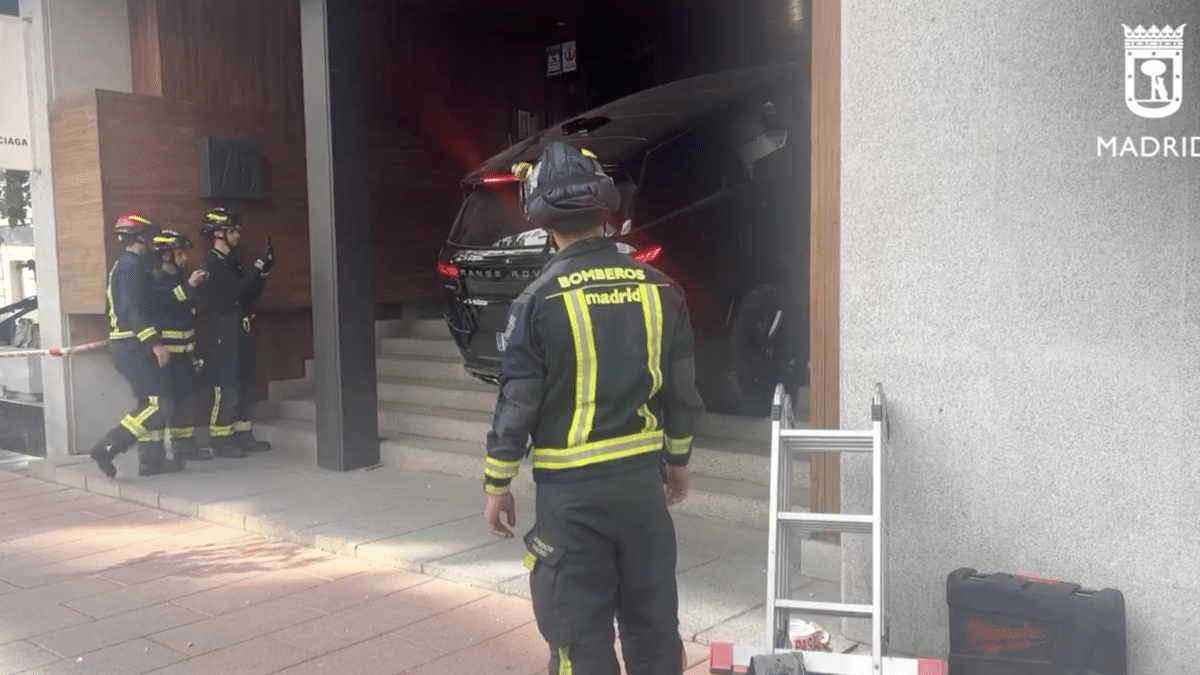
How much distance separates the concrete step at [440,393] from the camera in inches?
342

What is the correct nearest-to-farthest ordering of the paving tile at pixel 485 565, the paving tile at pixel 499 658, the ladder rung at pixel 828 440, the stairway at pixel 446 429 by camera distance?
the ladder rung at pixel 828 440 → the paving tile at pixel 499 658 → the paving tile at pixel 485 565 → the stairway at pixel 446 429

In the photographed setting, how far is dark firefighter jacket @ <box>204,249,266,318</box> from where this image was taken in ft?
29.2

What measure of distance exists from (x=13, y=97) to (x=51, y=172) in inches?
27.4

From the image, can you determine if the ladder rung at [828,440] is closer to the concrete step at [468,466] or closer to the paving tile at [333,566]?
the concrete step at [468,466]

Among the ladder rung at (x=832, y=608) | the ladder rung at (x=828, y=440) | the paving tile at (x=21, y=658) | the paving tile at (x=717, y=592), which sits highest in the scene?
the ladder rung at (x=828, y=440)

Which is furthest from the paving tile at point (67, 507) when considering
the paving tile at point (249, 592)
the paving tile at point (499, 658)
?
the paving tile at point (499, 658)

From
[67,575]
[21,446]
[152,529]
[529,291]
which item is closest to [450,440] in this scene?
[152,529]

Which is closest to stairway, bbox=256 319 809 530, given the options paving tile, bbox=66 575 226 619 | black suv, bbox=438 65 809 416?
black suv, bbox=438 65 809 416

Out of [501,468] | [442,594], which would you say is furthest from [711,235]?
[501,468]

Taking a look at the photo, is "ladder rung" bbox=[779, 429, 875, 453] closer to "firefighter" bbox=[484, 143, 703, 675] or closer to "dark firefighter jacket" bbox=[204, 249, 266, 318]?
"firefighter" bbox=[484, 143, 703, 675]

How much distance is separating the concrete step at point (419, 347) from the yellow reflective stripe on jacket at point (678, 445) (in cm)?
630

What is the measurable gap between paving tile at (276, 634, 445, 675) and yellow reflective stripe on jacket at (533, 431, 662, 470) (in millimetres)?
1669

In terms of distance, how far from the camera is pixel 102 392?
9.20 meters

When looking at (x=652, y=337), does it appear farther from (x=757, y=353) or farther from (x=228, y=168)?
(x=228, y=168)
